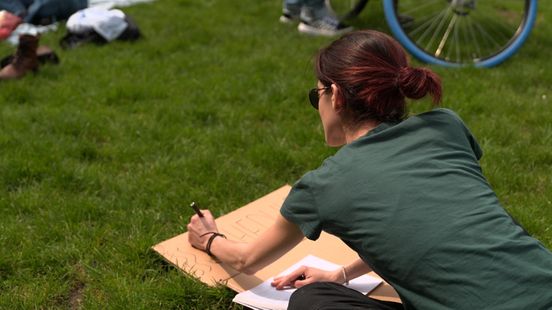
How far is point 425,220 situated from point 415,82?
335 mm

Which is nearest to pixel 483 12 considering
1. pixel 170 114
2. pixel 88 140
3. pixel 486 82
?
pixel 486 82

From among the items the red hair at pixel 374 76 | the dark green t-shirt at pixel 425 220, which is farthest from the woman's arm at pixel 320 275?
the red hair at pixel 374 76

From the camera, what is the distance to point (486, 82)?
3990 millimetres

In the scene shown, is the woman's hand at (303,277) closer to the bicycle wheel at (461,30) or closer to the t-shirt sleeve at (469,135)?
the t-shirt sleeve at (469,135)

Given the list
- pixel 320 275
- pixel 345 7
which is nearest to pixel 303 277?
pixel 320 275

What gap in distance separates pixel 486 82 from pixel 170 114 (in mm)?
1858

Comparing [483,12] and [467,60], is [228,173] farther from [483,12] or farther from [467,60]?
[483,12]

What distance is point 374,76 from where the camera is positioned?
63.1 inches

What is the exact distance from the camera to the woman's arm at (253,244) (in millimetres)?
1769

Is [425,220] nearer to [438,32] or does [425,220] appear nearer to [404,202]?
[404,202]

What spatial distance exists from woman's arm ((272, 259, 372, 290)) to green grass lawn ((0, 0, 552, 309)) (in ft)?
0.67

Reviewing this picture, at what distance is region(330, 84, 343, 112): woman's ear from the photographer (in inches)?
65.0

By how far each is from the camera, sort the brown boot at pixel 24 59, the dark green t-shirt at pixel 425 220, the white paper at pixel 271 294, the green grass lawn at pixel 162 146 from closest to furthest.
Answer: the dark green t-shirt at pixel 425 220
the white paper at pixel 271 294
the green grass lawn at pixel 162 146
the brown boot at pixel 24 59

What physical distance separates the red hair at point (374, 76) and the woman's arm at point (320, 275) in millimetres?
586
